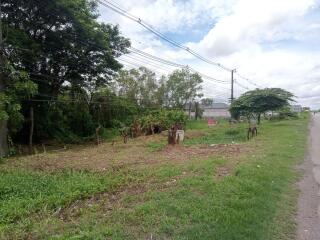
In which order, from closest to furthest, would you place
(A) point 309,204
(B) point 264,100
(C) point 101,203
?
(C) point 101,203, (A) point 309,204, (B) point 264,100

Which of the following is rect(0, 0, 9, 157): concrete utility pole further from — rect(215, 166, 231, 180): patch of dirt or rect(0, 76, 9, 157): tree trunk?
rect(215, 166, 231, 180): patch of dirt

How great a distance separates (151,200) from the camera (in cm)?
657

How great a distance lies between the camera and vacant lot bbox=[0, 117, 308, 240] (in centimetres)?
517

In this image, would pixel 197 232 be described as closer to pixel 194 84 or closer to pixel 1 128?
pixel 1 128

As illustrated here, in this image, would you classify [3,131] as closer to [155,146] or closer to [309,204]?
[155,146]

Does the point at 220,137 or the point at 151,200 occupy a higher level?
the point at 220,137

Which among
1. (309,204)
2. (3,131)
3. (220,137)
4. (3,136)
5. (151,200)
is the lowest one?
(309,204)

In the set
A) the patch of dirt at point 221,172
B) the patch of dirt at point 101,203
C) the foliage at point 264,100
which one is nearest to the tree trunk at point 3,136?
the patch of dirt at point 101,203

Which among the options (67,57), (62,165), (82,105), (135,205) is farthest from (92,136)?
(135,205)

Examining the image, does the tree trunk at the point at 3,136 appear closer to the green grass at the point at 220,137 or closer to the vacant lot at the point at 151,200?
the vacant lot at the point at 151,200

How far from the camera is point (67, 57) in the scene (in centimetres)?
2217

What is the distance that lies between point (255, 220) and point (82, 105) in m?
22.7

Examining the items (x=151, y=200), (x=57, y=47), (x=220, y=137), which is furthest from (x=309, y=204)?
(x=57, y=47)

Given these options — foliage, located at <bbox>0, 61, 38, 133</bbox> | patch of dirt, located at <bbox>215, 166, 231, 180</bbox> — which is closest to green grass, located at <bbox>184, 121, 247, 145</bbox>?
patch of dirt, located at <bbox>215, 166, 231, 180</bbox>
